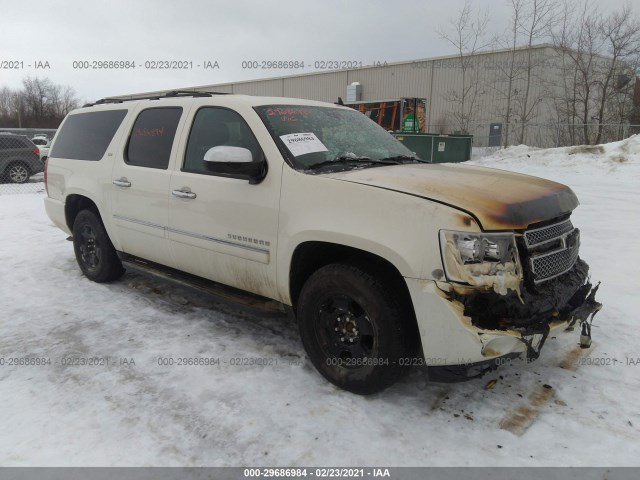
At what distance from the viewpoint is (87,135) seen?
5.10 meters

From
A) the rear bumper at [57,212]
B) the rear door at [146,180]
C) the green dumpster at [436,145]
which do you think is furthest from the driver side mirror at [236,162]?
the green dumpster at [436,145]

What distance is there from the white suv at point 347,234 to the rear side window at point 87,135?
0.34m

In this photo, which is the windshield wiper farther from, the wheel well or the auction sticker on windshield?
the wheel well

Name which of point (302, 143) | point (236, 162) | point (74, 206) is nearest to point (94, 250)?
point (74, 206)

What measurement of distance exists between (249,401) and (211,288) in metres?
1.19

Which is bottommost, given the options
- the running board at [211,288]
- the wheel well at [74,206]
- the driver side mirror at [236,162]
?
the running board at [211,288]

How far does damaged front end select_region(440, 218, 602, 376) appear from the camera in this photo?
246 cm

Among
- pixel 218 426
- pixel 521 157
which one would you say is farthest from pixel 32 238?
pixel 521 157

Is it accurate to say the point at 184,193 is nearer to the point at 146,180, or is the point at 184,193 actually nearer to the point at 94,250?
the point at 146,180

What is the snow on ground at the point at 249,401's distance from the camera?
2.46 metres

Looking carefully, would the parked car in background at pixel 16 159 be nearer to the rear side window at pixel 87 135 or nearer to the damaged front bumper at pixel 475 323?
the rear side window at pixel 87 135

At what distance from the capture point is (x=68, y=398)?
295cm

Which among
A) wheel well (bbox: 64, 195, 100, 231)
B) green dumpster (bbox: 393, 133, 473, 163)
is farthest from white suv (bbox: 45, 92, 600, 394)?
green dumpster (bbox: 393, 133, 473, 163)

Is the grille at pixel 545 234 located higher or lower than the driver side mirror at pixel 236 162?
lower
